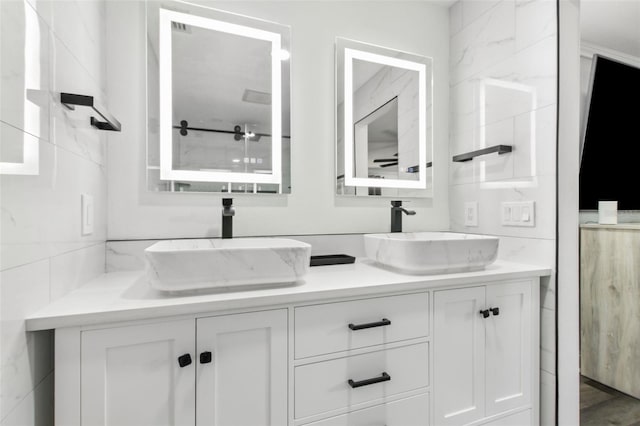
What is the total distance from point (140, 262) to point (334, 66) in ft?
4.21

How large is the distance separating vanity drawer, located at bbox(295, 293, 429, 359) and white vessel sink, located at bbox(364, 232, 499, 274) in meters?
0.12

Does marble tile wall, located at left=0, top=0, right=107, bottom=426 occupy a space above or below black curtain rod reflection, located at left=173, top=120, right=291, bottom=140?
below

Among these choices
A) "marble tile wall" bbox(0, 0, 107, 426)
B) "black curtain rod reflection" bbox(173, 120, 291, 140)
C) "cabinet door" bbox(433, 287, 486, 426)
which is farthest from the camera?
"black curtain rod reflection" bbox(173, 120, 291, 140)

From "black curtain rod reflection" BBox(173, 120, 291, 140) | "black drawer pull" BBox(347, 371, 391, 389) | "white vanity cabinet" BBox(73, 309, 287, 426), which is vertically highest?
"black curtain rod reflection" BBox(173, 120, 291, 140)

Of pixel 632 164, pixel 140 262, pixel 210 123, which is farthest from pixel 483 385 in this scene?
pixel 632 164

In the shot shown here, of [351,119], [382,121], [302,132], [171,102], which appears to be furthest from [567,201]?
[171,102]

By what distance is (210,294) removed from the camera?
0.93 meters

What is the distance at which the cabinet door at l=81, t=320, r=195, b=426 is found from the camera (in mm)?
780

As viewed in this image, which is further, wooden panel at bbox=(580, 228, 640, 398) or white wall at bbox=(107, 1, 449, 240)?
wooden panel at bbox=(580, 228, 640, 398)

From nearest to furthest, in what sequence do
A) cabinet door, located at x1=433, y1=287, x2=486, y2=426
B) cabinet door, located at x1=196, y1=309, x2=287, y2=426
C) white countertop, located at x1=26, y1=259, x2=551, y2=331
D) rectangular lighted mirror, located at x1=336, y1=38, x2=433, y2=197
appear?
white countertop, located at x1=26, y1=259, x2=551, y2=331, cabinet door, located at x1=196, y1=309, x2=287, y2=426, cabinet door, located at x1=433, y1=287, x2=486, y2=426, rectangular lighted mirror, located at x1=336, y1=38, x2=433, y2=197

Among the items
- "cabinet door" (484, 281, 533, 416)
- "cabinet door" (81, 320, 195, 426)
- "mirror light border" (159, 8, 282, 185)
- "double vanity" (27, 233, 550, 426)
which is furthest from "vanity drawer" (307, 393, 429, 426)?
"mirror light border" (159, 8, 282, 185)

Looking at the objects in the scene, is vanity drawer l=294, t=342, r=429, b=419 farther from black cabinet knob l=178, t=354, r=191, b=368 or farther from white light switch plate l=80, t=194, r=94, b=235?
white light switch plate l=80, t=194, r=94, b=235

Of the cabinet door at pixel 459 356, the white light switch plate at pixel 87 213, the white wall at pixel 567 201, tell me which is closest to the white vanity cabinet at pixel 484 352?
the cabinet door at pixel 459 356

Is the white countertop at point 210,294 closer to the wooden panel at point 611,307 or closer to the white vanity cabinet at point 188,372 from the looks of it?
the white vanity cabinet at point 188,372
